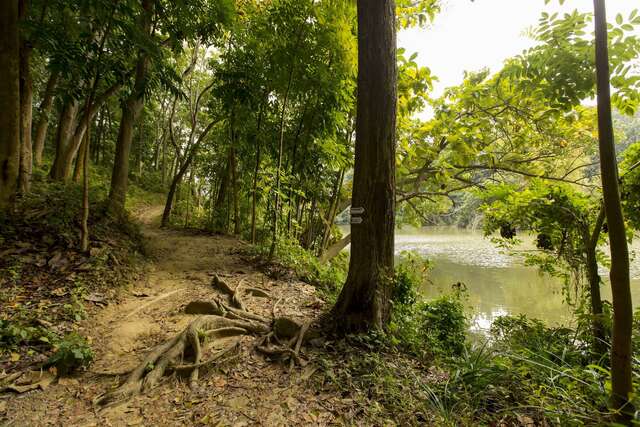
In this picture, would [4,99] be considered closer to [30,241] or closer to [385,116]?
[30,241]

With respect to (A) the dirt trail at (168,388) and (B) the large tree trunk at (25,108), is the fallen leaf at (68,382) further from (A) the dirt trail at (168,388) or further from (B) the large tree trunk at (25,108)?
(B) the large tree trunk at (25,108)

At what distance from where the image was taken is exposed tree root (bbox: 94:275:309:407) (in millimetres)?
2084

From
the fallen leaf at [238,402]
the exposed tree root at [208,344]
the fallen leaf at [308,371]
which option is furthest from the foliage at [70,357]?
the fallen leaf at [308,371]

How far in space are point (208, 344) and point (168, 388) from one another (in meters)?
0.55

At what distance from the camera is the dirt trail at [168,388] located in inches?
70.2

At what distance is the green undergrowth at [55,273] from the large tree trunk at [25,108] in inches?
11.4

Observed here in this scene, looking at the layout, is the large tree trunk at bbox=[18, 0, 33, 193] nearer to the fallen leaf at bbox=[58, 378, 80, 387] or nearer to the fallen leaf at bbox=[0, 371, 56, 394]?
the fallen leaf at bbox=[0, 371, 56, 394]

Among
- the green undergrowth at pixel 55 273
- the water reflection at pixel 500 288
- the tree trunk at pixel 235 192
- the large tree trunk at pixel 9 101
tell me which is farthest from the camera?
the tree trunk at pixel 235 192

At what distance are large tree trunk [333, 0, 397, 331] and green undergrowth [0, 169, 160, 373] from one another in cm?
233

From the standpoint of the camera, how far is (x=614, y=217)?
1178 millimetres

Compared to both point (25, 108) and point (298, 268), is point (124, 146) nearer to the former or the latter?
point (25, 108)

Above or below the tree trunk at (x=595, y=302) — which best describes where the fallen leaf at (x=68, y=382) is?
below

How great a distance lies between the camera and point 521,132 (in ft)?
15.9

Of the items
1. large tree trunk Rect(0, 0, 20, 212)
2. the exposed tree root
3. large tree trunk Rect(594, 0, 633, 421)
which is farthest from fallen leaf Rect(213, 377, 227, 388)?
large tree trunk Rect(0, 0, 20, 212)
